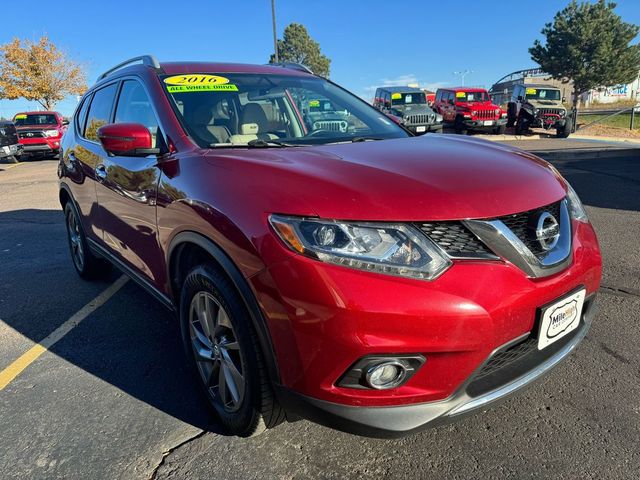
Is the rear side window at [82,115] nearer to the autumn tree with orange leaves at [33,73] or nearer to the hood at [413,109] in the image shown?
the hood at [413,109]

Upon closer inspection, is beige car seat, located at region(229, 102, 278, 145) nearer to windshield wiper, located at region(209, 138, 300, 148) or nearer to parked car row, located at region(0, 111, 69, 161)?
windshield wiper, located at region(209, 138, 300, 148)

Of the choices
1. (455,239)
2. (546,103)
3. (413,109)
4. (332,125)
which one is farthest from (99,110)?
(546,103)

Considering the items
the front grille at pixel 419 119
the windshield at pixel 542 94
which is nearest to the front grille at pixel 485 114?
the windshield at pixel 542 94

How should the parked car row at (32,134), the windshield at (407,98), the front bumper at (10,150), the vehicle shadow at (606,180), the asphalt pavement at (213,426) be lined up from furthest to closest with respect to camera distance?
the windshield at (407,98)
the parked car row at (32,134)
the front bumper at (10,150)
the vehicle shadow at (606,180)
the asphalt pavement at (213,426)

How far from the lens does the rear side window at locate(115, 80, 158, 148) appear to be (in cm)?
276

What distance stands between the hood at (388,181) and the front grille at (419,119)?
17672mm

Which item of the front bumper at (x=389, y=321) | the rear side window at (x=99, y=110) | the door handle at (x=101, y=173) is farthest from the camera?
the rear side window at (x=99, y=110)

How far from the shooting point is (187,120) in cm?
261

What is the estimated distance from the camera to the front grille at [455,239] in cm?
168

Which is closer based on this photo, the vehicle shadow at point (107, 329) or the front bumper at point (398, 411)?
the front bumper at point (398, 411)

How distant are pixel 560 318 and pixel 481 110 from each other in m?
21.4

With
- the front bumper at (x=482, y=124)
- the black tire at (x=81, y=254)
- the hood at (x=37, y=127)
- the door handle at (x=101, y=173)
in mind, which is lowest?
the black tire at (x=81, y=254)

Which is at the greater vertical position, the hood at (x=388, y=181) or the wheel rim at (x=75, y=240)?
the hood at (x=388, y=181)

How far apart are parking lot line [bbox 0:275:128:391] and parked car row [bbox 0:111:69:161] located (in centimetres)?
1664
